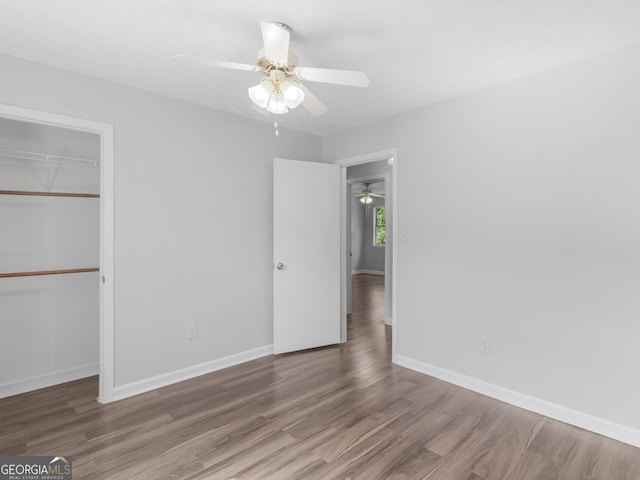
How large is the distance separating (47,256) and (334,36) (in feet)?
9.57

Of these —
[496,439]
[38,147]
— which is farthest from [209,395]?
[38,147]

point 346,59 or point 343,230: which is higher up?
point 346,59

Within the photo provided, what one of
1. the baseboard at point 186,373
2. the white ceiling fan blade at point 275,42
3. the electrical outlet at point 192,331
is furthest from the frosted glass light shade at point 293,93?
the baseboard at point 186,373

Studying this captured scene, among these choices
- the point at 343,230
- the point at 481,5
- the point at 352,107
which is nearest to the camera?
the point at 481,5

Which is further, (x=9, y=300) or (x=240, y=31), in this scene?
(x=9, y=300)

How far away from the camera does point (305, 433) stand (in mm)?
2152

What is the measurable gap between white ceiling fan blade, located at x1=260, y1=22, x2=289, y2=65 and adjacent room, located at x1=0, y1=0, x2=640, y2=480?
0.5 inches

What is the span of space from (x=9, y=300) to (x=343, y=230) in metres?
3.13

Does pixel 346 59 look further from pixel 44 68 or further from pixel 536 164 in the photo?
pixel 44 68

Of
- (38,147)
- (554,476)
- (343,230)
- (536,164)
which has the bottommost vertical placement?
(554,476)

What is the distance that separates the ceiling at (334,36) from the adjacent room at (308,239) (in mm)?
16

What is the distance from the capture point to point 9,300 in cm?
271

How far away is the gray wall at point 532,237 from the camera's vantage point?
2.10m

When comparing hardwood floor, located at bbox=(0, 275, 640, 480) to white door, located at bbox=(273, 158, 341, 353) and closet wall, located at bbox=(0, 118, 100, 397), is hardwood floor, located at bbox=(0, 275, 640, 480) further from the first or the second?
white door, located at bbox=(273, 158, 341, 353)
